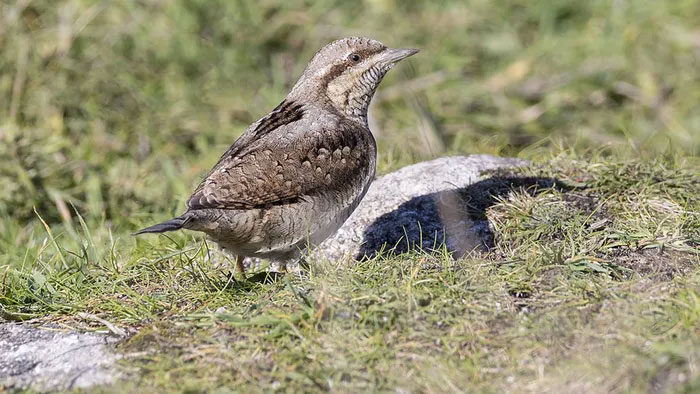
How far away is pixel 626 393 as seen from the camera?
2703 millimetres

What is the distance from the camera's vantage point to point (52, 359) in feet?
11.1

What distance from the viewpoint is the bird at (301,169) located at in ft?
12.0

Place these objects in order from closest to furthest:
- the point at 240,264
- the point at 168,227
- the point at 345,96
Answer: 1. the point at 168,227
2. the point at 240,264
3. the point at 345,96

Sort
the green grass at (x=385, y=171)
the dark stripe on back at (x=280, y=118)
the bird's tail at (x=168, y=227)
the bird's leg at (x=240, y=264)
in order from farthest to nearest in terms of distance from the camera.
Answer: the dark stripe on back at (x=280, y=118) < the bird's leg at (x=240, y=264) < the bird's tail at (x=168, y=227) < the green grass at (x=385, y=171)

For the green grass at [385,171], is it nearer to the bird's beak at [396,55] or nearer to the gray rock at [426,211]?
the gray rock at [426,211]

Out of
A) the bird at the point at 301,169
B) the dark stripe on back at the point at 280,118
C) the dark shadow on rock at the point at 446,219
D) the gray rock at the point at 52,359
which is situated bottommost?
the dark shadow on rock at the point at 446,219

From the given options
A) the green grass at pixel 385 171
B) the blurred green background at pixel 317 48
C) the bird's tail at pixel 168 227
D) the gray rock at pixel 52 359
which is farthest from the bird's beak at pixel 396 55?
the gray rock at pixel 52 359

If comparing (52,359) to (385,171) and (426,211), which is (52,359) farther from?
(385,171)

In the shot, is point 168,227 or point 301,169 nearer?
point 168,227

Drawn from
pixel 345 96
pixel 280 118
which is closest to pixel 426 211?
pixel 345 96

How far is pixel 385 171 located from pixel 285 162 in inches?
58.7

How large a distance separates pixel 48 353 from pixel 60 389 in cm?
39

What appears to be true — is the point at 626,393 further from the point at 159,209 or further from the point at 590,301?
the point at 159,209

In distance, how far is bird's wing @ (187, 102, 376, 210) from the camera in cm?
368
